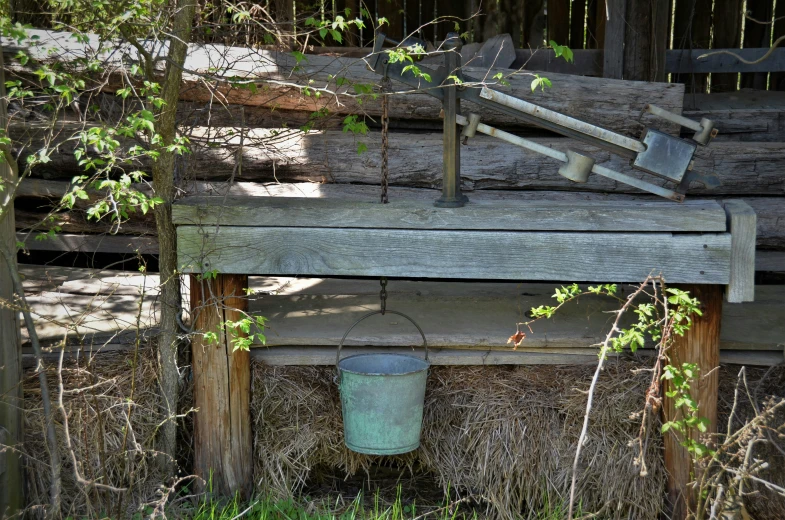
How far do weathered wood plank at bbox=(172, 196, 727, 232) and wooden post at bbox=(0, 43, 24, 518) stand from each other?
0.73m

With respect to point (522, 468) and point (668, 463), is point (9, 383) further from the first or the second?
point (668, 463)

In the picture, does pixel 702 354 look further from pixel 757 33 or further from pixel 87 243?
pixel 87 243

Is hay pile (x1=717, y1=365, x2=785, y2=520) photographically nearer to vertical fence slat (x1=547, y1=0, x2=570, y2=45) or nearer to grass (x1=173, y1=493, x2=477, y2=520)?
grass (x1=173, y1=493, x2=477, y2=520)

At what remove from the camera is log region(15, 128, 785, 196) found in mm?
4980

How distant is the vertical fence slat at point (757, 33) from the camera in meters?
6.01

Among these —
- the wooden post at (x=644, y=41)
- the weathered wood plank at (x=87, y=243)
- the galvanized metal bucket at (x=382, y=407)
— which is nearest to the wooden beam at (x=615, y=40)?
the wooden post at (x=644, y=41)

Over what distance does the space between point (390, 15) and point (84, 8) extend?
3.25 m

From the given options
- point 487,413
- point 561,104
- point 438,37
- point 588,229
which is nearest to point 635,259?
point 588,229

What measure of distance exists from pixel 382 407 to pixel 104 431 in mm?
1299

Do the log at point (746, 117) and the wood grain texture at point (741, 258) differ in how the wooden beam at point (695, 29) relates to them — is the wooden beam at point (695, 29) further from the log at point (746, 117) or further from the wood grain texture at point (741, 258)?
the wood grain texture at point (741, 258)

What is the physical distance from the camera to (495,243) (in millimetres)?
3486

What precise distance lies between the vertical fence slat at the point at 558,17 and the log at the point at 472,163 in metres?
1.38

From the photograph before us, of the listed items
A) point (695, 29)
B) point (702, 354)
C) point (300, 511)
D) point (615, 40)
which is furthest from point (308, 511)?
point (695, 29)

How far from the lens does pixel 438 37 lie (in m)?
6.18
